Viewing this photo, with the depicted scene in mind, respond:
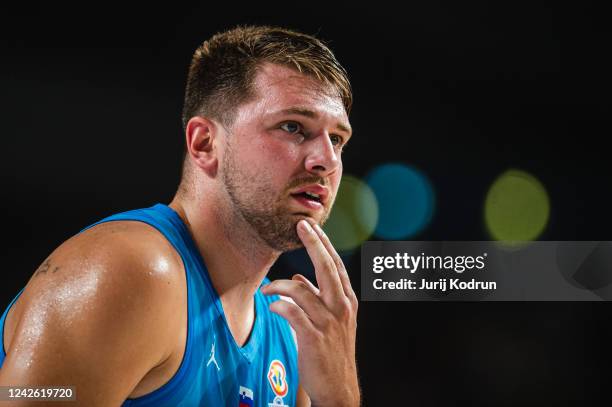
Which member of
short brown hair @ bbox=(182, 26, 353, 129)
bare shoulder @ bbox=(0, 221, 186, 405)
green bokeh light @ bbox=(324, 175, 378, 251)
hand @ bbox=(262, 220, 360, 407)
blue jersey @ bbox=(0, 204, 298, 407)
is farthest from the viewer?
green bokeh light @ bbox=(324, 175, 378, 251)

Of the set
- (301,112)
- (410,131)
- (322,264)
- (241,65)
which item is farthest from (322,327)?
(410,131)

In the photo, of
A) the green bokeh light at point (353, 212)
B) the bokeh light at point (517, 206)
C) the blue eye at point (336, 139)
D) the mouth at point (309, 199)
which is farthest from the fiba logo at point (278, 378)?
the bokeh light at point (517, 206)

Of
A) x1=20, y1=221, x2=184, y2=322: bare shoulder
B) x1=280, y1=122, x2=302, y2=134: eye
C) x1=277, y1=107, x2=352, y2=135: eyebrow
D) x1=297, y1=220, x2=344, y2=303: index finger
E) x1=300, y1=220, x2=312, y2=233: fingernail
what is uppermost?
x1=277, y1=107, x2=352, y2=135: eyebrow

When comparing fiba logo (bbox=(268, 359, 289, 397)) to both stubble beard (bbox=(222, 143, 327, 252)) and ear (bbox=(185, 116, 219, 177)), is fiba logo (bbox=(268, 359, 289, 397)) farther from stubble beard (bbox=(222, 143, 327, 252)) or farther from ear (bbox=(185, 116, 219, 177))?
ear (bbox=(185, 116, 219, 177))

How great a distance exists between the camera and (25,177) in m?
2.91

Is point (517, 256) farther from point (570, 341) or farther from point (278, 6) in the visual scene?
point (278, 6)

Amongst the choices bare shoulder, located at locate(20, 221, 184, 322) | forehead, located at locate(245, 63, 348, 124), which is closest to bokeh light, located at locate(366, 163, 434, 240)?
forehead, located at locate(245, 63, 348, 124)

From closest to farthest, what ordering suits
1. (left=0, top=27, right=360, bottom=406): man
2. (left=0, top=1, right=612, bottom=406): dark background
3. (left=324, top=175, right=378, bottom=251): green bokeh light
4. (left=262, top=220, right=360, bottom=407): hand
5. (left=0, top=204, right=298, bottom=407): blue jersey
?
(left=0, top=27, right=360, bottom=406): man
(left=0, top=204, right=298, bottom=407): blue jersey
(left=262, top=220, right=360, bottom=407): hand
(left=0, top=1, right=612, bottom=406): dark background
(left=324, top=175, right=378, bottom=251): green bokeh light

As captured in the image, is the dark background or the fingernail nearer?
the fingernail

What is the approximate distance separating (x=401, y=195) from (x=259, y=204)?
2.28 m

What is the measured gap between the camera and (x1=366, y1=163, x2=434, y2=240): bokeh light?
3.33m

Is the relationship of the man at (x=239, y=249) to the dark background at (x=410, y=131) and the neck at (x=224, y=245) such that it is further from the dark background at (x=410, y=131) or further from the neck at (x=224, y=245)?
the dark background at (x=410, y=131)

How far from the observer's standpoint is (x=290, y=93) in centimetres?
121

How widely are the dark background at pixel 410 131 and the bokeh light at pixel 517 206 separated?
0.06 meters
